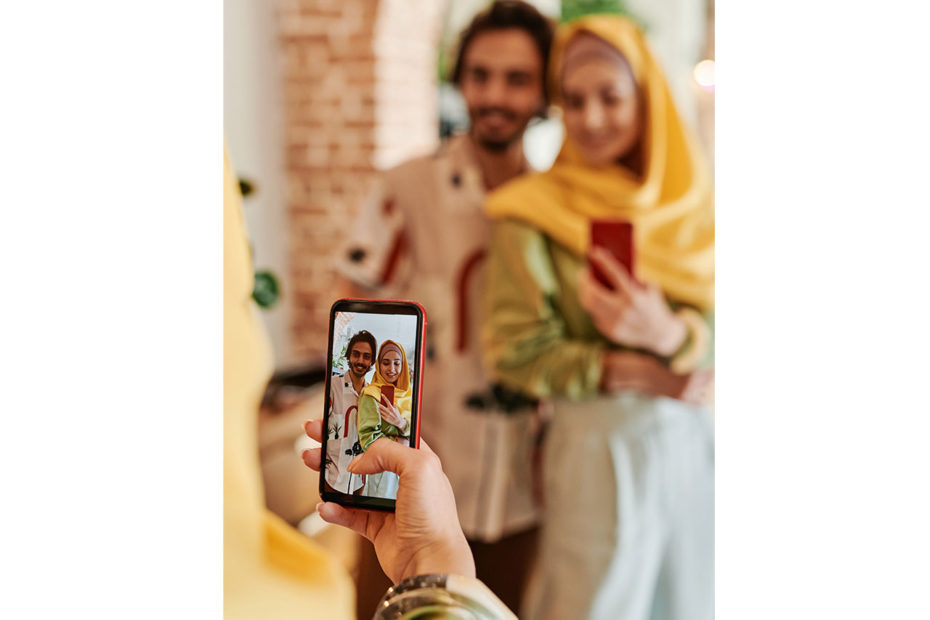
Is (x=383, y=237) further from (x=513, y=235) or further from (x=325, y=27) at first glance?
(x=325, y=27)

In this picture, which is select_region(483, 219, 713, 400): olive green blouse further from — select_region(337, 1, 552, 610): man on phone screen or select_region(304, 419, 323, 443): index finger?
select_region(304, 419, 323, 443): index finger

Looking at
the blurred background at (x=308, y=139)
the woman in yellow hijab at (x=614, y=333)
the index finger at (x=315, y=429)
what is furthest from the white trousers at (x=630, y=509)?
the index finger at (x=315, y=429)

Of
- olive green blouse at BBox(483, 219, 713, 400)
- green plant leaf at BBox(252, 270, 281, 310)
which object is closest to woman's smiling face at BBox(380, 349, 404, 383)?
olive green blouse at BBox(483, 219, 713, 400)

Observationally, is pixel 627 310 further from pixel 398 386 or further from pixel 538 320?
pixel 398 386

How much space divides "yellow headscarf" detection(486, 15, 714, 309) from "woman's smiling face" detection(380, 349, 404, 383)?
2.06 feet

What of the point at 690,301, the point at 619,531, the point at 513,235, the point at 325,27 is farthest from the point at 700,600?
the point at 325,27

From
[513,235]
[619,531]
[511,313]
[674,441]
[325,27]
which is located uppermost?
[325,27]

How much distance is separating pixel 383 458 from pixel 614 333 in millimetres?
664

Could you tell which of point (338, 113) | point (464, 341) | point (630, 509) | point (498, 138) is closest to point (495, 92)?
point (498, 138)

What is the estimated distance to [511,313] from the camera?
1.28m

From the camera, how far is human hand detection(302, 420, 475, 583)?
2.10ft

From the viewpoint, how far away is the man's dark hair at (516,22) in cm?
123

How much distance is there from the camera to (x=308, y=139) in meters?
1.35
